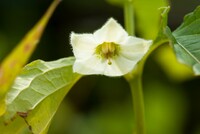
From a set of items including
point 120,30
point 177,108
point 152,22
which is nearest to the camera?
point 120,30

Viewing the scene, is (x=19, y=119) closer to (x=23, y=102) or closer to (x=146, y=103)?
(x=23, y=102)

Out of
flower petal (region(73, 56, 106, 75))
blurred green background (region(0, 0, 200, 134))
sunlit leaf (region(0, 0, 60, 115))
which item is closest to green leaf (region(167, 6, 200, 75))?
flower petal (region(73, 56, 106, 75))

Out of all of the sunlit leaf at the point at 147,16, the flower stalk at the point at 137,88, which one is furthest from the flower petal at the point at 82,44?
the sunlit leaf at the point at 147,16

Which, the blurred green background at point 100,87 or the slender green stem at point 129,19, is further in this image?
the blurred green background at point 100,87

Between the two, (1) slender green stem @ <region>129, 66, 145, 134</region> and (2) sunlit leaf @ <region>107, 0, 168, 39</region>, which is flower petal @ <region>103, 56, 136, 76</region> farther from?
(2) sunlit leaf @ <region>107, 0, 168, 39</region>

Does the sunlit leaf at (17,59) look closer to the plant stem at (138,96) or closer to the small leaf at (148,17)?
the plant stem at (138,96)

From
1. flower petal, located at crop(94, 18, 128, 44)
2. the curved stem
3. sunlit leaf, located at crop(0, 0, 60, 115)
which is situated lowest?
the curved stem

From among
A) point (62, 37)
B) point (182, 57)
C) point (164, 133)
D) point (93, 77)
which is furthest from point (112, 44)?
point (62, 37)
